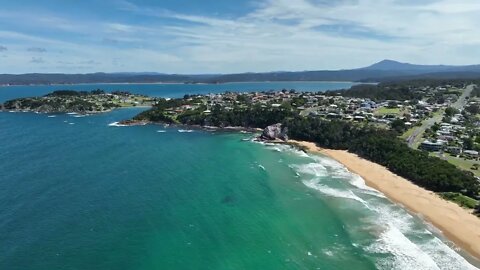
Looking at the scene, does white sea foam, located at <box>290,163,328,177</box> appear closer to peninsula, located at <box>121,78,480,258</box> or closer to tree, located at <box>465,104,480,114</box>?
peninsula, located at <box>121,78,480,258</box>

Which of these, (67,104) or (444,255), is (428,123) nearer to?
(444,255)

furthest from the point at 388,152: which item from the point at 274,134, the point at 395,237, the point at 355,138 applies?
the point at 395,237

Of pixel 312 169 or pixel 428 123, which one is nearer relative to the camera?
pixel 312 169

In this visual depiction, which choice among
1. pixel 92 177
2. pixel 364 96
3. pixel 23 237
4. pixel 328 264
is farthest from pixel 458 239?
pixel 364 96

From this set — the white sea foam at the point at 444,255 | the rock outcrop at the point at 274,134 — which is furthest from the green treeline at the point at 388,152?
the white sea foam at the point at 444,255

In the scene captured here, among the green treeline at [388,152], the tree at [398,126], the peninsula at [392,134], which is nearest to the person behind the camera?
the peninsula at [392,134]

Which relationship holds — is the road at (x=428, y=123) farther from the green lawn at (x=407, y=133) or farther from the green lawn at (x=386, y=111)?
the green lawn at (x=386, y=111)

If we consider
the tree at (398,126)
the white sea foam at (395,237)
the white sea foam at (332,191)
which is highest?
the tree at (398,126)
